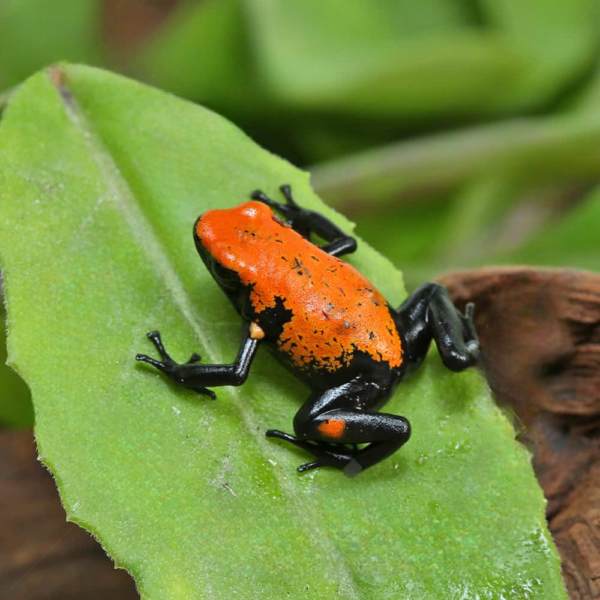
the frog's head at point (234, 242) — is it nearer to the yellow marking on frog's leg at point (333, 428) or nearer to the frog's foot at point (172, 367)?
the frog's foot at point (172, 367)

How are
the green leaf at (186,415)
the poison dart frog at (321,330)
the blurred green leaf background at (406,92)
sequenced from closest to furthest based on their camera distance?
the green leaf at (186,415) < the poison dart frog at (321,330) < the blurred green leaf background at (406,92)

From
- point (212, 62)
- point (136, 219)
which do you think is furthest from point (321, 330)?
point (212, 62)

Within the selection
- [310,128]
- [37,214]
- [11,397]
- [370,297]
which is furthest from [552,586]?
[310,128]

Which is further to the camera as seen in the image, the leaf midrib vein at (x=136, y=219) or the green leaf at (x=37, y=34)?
the green leaf at (x=37, y=34)

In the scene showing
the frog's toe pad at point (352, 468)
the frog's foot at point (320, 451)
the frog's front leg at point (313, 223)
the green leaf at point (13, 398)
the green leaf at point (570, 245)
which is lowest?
the green leaf at point (13, 398)

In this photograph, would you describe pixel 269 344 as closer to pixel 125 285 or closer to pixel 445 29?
pixel 125 285

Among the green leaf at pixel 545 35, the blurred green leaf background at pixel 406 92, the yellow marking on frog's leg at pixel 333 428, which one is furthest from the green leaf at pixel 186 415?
the green leaf at pixel 545 35
